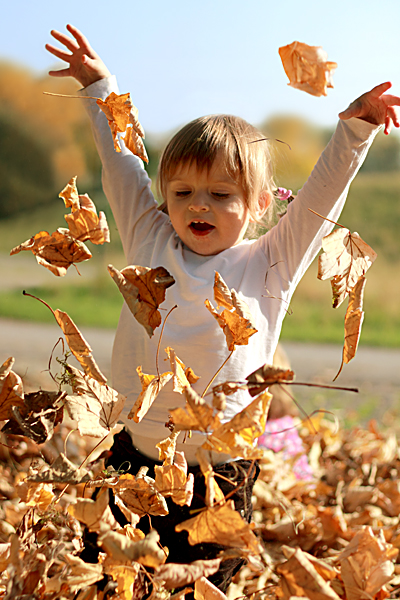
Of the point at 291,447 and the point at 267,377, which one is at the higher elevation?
the point at 267,377

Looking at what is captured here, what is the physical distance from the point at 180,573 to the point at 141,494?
15 cm

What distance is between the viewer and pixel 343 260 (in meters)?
0.71

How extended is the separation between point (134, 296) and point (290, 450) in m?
1.34

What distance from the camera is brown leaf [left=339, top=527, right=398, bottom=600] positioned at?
0.65 m

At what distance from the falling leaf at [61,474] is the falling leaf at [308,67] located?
19.8 inches

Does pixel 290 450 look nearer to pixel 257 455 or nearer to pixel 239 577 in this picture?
pixel 239 577

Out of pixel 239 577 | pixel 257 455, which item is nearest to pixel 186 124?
pixel 257 455

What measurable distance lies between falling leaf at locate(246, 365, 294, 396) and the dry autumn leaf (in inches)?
10.1

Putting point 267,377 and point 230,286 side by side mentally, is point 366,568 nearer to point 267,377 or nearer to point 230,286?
point 267,377

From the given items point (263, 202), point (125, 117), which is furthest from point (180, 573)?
point (263, 202)

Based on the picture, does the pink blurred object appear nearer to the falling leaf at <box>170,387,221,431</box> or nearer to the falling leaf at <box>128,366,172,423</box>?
the falling leaf at <box>128,366,172,423</box>

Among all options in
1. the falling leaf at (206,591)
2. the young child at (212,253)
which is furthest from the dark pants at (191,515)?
the falling leaf at (206,591)

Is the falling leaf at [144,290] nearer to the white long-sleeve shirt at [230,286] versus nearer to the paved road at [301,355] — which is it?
the white long-sleeve shirt at [230,286]

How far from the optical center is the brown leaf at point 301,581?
58 cm
